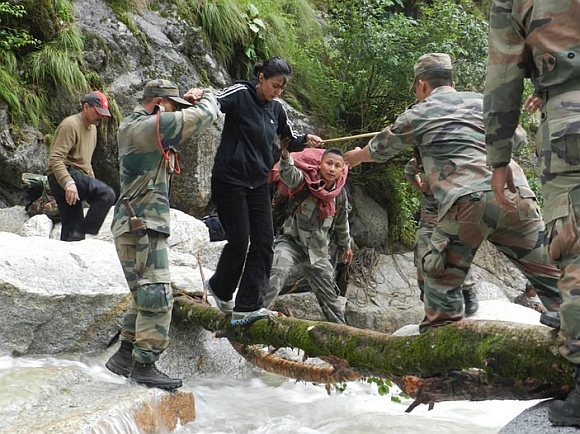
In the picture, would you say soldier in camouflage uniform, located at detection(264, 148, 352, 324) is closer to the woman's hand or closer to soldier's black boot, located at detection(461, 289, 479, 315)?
soldier's black boot, located at detection(461, 289, 479, 315)

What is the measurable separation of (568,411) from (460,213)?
1.45 meters

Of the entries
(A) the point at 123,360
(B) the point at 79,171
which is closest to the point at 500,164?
(A) the point at 123,360

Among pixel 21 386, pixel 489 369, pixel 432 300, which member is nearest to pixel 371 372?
pixel 432 300

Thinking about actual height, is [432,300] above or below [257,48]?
below

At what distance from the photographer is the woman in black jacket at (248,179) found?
546 centimetres

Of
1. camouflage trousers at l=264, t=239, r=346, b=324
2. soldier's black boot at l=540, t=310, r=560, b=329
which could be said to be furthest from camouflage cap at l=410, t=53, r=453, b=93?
camouflage trousers at l=264, t=239, r=346, b=324

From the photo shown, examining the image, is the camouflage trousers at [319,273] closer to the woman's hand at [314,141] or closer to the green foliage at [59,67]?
the woman's hand at [314,141]

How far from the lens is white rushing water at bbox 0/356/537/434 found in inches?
220

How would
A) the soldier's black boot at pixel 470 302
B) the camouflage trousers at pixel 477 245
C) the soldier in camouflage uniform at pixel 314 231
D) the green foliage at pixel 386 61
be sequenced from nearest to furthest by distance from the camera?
the camouflage trousers at pixel 477 245, the soldier's black boot at pixel 470 302, the soldier in camouflage uniform at pixel 314 231, the green foliage at pixel 386 61

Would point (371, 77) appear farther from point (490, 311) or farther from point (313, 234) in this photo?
point (490, 311)

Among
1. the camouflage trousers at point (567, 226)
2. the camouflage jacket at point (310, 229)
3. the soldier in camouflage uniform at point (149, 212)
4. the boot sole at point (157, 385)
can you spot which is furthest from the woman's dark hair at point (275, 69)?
the camouflage trousers at point (567, 226)

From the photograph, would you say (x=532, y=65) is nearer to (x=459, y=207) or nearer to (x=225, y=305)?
(x=459, y=207)

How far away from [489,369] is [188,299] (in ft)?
12.4

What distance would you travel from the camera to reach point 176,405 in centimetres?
525
